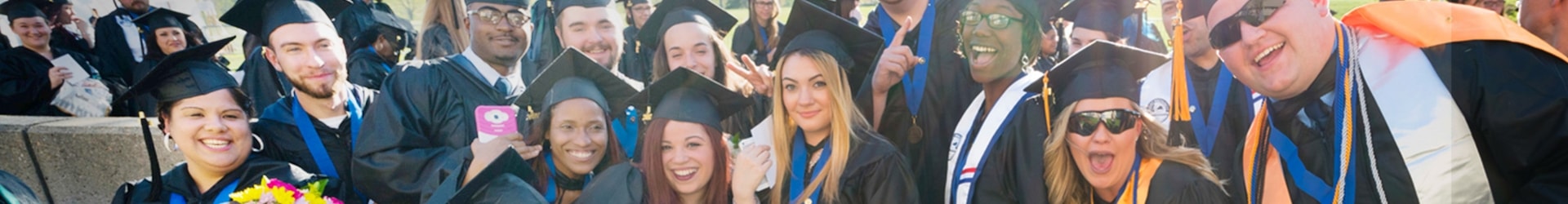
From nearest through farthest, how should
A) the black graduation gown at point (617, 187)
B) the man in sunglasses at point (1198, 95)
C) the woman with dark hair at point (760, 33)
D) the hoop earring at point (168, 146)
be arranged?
1. the man in sunglasses at point (1198, 95)
2. the woman with dark hair at point (760, 33)
3. the black graduation gown at point (617, 187)
4. the hoop earring at point (168, 146)

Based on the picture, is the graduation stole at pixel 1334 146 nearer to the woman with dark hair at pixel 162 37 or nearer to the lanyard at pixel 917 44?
the lanyard at pixel 917 44

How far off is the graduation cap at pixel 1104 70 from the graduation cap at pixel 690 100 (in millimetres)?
963

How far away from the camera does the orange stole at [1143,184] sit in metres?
3.31

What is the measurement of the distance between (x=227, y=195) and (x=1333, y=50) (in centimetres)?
357

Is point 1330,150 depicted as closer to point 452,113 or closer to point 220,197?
point 452,113

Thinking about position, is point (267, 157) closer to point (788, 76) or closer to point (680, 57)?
point (680, 57)

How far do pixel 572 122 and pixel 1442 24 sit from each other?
247cm

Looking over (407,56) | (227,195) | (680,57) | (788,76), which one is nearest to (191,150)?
(227,195)

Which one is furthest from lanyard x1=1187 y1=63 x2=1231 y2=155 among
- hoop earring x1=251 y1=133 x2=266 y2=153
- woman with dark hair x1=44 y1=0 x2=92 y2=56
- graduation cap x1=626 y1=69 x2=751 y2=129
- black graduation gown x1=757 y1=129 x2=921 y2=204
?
woman with dark hair x1=44 y1=0 x2=92 y2=56

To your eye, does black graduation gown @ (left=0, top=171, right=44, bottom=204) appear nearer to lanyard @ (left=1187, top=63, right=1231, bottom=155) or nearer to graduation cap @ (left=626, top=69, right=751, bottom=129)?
graduation cap @ (left=626, top=69, right=751, bottom=129)

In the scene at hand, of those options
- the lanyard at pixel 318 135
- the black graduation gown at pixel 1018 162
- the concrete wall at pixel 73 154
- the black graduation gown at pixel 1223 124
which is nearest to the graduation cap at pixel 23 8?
the concrete wall at pixel 73 154

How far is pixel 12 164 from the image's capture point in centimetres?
452

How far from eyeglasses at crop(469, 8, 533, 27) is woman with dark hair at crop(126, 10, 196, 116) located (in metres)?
1.12

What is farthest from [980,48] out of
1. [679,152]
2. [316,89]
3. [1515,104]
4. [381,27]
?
[316,89]
